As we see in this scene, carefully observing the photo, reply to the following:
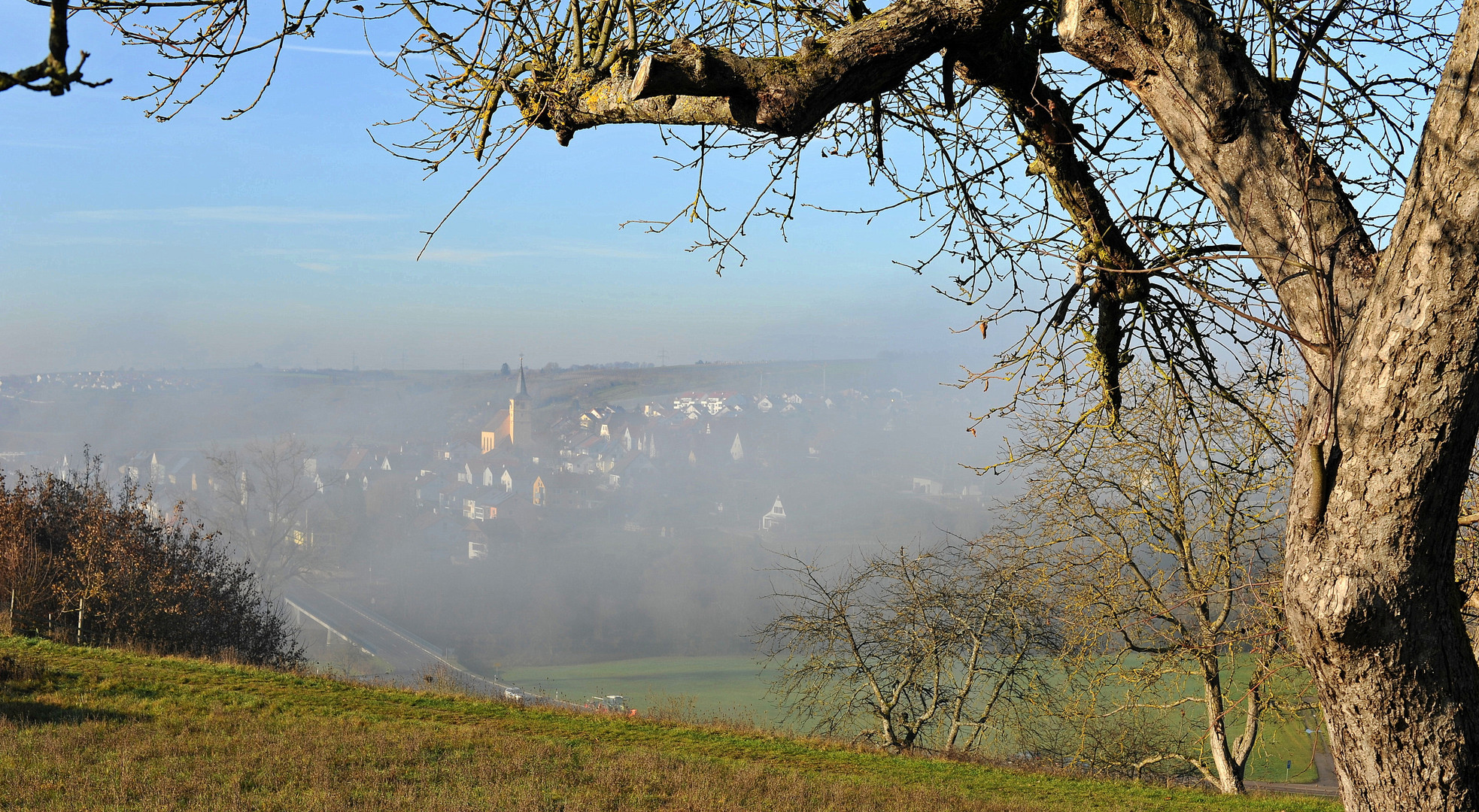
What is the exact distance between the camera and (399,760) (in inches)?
335

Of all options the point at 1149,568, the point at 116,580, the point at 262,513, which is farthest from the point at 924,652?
the point at 262,513

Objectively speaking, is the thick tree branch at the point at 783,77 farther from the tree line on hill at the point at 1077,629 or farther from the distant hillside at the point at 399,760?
the tree line on hill at the point at 1077,629

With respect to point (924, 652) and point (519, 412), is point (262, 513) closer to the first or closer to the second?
point (519, 412)

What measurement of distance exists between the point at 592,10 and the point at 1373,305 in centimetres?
312

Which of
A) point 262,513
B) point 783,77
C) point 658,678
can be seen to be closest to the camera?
point 783,77

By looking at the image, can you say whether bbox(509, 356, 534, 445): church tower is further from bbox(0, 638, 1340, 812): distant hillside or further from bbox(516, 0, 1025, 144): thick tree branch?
bbox(516, 0, 1025, 144): thick tree branch

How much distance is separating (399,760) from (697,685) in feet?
144

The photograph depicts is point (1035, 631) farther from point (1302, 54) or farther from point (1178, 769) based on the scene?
point (1302, 54)

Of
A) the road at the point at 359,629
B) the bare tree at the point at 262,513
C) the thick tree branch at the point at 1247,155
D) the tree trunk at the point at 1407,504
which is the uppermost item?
the thick tree branch at the point at 1247,155

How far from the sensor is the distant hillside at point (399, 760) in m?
7.22

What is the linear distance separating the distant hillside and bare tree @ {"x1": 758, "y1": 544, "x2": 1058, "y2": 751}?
4.36 m

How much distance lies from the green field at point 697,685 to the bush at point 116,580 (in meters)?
9.78

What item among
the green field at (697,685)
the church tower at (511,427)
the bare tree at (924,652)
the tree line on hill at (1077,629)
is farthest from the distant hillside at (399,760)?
the church tower at (511,427)

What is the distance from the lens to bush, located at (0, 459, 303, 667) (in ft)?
66.7
